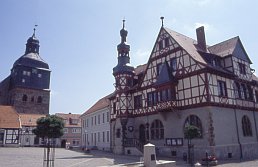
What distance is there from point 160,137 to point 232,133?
27.2 feet

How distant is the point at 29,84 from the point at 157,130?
47014mm

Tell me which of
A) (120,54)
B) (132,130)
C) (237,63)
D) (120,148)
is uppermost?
(120,54)

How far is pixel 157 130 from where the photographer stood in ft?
101

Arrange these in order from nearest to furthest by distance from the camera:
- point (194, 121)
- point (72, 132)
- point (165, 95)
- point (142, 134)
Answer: point (194, 121) → point (165, 95) → point (142, 134) → point (72, 132)

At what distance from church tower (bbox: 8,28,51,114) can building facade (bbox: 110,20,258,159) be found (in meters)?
37.3

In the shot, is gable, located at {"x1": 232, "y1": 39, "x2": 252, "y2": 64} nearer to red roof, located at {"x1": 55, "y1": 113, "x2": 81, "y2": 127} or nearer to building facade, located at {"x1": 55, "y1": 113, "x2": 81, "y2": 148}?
building facade, located at {"x1": 55, "y1": 113, "x2": 81, "y2": 148}

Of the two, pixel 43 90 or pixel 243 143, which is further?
pixel 43 90

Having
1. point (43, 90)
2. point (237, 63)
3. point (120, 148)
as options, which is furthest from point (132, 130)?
point (43, 90)

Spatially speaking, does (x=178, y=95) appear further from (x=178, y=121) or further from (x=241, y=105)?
(x=241, y=105)

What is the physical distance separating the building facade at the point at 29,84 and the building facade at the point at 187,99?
123ft

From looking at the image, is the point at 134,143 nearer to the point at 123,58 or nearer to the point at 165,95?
the point at 165,95

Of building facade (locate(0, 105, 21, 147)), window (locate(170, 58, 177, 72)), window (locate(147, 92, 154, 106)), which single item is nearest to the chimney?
window (locate(170, 58, 177, 72))


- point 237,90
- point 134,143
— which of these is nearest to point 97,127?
point 134,143

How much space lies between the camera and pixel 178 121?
90.7ft
